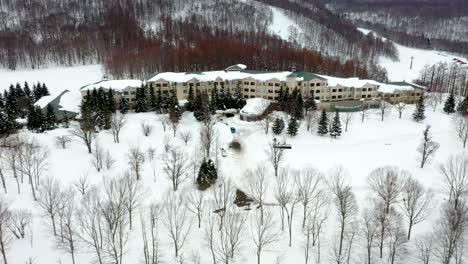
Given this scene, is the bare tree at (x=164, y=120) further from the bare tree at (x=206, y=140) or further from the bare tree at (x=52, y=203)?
the bare tree at (x=52, y=203)

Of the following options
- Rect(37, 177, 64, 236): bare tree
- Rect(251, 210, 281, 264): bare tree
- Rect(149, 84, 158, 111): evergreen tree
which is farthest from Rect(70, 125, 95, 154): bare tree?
Rect(251, 210, 281, 264): bare tree

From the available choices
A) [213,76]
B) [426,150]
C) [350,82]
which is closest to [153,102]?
[213,76]

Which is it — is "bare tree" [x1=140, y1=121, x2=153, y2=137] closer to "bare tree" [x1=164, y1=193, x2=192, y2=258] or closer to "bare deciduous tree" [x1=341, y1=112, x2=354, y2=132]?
"bare tree" [x1=164, y1=193, x2=192, y2=258]

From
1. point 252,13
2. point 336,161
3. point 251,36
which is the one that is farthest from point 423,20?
point 336,161

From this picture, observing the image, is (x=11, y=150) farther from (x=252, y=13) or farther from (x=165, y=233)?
(x=252, y=13)

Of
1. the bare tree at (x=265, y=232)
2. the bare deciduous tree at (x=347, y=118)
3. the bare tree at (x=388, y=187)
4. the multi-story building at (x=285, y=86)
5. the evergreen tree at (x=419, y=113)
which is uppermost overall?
the multi-story building at (x=285, y=86)

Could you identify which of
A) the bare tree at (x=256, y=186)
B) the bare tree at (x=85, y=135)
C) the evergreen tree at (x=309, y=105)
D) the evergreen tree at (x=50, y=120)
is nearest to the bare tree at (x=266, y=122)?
the evergreen tree at (x=309, y=105)
